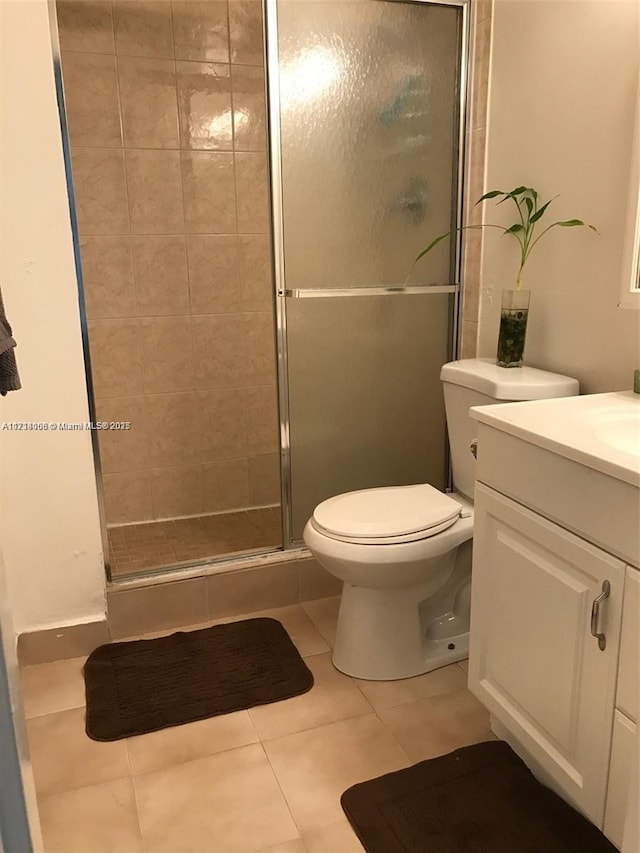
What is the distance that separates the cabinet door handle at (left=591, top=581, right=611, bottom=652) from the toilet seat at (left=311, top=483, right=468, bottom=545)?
65 cm

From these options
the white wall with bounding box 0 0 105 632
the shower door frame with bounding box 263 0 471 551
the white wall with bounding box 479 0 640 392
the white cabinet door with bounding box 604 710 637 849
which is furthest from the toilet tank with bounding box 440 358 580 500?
the white wall with bounding box 0 0 105 632

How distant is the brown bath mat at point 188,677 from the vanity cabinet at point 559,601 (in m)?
0.63

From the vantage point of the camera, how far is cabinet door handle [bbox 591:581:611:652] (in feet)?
4.01

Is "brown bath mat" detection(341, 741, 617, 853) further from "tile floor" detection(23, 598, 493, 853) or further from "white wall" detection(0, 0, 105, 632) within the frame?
"white wall" detection(0, 0, 105, 632)

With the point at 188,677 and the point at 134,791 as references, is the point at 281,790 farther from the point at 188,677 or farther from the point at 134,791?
the point at 188,677

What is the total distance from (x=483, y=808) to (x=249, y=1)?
9.00 feet

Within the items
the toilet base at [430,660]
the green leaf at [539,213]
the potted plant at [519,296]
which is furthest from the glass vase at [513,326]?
the toilet base at [430,660]

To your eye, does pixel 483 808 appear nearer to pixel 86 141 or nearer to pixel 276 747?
pixel 276 747

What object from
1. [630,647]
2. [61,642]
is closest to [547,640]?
[630,647]

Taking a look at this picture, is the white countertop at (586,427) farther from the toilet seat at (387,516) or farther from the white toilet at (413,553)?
the toilet seat at (387,516)

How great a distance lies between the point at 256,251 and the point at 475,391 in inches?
50.7

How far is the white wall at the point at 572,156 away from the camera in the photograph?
5.61 feet

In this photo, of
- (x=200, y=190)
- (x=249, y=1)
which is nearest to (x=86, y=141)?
(x=200, y=190)

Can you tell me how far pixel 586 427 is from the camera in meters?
1.41
